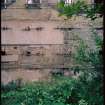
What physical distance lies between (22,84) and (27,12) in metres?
1.10

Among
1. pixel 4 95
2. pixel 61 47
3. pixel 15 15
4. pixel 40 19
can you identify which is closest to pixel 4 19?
pixel 15 15

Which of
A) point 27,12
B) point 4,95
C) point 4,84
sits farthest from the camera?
point 27,12

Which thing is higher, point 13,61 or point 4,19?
point 4,19

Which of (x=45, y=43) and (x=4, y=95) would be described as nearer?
(x=4, y=95)

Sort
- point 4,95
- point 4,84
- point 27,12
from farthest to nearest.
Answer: point 27,12 < point 4,84 < point 4,95

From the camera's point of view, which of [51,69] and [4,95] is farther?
[51,69]

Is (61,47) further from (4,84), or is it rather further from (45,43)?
(4,84)

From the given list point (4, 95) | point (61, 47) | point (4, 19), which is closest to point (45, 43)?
point (61, 47)

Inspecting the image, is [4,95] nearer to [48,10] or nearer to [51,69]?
[51,69]

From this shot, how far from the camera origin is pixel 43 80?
539 centimetres

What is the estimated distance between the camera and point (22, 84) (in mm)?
5273

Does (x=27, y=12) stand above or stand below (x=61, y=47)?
above

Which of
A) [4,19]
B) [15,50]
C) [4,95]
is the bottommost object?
[4,95]

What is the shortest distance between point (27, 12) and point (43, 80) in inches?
41.5
